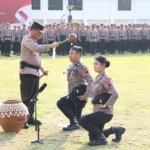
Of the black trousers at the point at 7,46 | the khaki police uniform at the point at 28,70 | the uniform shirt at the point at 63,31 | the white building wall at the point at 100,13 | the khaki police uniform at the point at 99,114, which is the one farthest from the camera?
the white building wall at the point at 100,13

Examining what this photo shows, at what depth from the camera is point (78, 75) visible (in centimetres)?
690

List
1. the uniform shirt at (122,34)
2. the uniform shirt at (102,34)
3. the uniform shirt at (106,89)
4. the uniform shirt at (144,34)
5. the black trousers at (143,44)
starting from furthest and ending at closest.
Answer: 1. the black trousers at (143,44)
2. the uniform shirt at (144,34)
3. the uniform shirt at (122,34)
4. the uniform shirt at (102,34)
5. the uniform shirt at (106,89)

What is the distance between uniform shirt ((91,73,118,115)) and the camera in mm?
5805

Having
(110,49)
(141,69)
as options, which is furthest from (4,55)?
(141,69)

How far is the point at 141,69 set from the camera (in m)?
16.0

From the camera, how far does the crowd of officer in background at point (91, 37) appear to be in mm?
22923

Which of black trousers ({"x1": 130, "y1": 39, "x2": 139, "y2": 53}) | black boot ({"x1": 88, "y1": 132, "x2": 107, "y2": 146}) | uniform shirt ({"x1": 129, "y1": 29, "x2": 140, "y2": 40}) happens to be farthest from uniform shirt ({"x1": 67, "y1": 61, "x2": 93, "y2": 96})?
black trousers ({"x1": 130, "y1": 39, "x2": 139, "y2": 53})

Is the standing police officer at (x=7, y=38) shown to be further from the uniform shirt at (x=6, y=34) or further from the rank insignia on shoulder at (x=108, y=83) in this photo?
the rank insignia on shoulder at (x=108, y=83)

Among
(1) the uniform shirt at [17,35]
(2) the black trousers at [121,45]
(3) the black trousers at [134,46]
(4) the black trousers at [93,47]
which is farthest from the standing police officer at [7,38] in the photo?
(3) the black trousers at [134,46]

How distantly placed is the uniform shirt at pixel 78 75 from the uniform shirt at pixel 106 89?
692 mm

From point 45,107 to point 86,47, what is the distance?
16653 millimetres

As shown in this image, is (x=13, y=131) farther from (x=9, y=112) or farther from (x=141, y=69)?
(x=141, y=69)

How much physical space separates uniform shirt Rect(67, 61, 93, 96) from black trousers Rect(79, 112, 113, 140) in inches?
30.2

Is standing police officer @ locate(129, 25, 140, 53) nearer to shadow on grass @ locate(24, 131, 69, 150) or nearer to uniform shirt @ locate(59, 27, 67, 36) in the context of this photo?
uniform shirt @ locate(59, 27, 67, 36)
